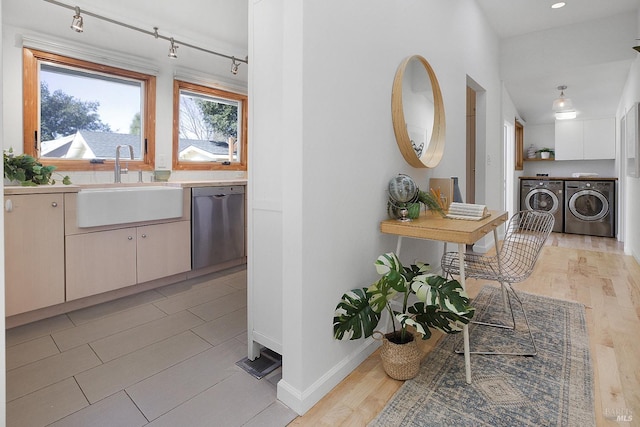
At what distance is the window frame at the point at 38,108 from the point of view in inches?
104

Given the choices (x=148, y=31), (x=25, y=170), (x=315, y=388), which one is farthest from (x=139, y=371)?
(x=148, y=31)

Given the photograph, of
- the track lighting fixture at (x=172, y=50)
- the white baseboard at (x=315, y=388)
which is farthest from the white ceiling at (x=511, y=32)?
the white baseboard at (x=315, y=388)

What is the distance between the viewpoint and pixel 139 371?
1786mm

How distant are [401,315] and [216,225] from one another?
2284 mm

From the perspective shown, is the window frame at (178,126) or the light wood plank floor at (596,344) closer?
the light wood plank floor at (596,344)

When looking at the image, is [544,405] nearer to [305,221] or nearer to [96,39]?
[305,221]

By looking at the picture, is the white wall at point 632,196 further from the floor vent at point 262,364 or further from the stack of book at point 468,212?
the floor vent at point 262,364

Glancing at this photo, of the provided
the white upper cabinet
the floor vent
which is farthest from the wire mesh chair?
the white upper cabinet

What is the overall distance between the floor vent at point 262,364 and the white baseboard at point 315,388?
226 mm

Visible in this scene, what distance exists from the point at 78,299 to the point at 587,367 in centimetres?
318

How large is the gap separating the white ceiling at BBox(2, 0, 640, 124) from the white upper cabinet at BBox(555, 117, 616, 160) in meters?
1.68

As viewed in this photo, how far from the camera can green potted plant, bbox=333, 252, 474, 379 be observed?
1.54 metres

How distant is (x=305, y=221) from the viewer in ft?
4.82

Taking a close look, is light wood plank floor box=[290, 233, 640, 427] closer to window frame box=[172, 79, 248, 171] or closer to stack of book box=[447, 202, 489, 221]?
stack of book box=[447, 202, 489, 221]
